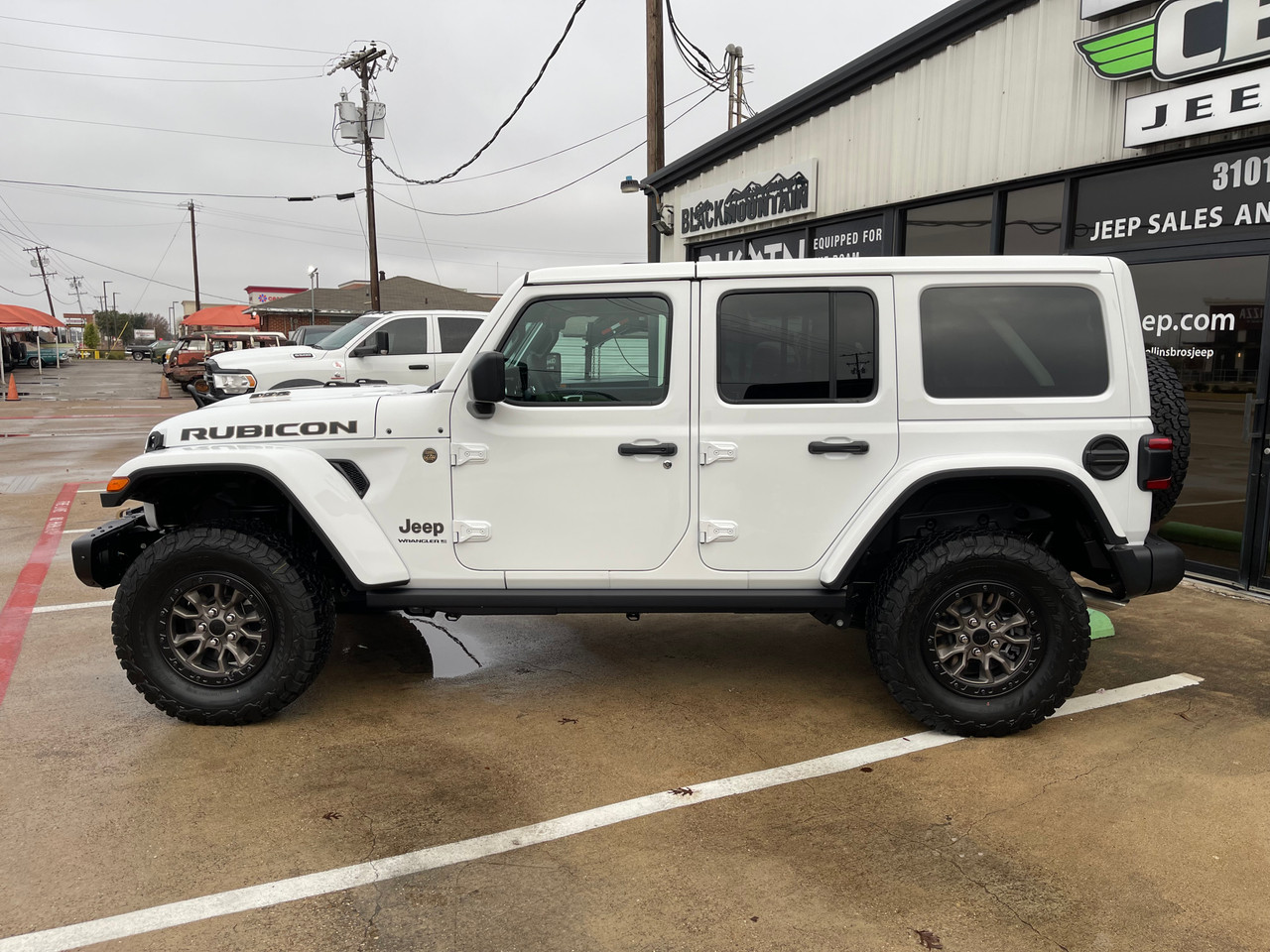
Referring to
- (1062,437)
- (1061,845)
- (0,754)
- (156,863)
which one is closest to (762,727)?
(1061,845)

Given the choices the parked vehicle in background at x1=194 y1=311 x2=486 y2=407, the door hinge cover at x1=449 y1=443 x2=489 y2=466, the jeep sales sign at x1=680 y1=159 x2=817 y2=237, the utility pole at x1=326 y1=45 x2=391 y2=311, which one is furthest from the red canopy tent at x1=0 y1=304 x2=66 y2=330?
→ the door hinge cover at x1=449 y1=443 x2=489 y2=466

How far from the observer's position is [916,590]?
12.7 ft

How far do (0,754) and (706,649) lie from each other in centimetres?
332

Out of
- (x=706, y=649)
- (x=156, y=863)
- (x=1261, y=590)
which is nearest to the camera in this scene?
(x=156, y=863)

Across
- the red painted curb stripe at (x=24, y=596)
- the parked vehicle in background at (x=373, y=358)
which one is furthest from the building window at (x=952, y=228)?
the red painted curb stripe at (x=24, y=596)

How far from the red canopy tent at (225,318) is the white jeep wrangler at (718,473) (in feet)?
189

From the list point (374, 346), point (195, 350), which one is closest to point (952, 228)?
point (374, 346)

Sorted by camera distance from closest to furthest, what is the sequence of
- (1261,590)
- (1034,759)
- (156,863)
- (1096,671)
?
1. (156,863)
2. (1034,759)
3. (1096,671)
4. (1261,590)

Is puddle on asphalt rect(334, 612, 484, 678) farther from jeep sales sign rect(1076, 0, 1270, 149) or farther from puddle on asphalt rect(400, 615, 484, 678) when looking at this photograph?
jeep sales sign rect(1076, 0, 1270, 149)

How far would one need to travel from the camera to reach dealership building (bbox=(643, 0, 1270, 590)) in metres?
5.95

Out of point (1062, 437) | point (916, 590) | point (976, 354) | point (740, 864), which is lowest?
point (740, 864)

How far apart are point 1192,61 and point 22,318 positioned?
38.1m

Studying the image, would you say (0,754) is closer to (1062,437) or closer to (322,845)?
(322,845)

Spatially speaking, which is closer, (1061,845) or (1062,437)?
(1061,845)
